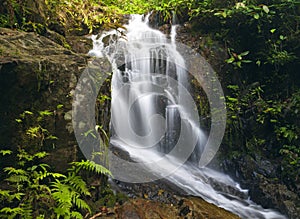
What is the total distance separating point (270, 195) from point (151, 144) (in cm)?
252

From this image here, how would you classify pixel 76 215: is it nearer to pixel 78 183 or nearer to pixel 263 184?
pixel 78 183

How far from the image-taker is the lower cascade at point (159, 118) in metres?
4.76

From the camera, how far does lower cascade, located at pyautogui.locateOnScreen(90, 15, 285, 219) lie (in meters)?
4.76

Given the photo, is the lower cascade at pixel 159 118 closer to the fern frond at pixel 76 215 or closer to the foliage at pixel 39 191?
the foliage at pixel 39 191

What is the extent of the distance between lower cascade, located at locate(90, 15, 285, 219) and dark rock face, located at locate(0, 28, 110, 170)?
5.09 feet

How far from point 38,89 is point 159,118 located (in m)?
3.42

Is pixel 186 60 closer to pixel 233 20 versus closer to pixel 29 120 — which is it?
pixel 233 20

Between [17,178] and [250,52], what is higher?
[250,52]

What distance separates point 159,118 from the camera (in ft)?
19.7

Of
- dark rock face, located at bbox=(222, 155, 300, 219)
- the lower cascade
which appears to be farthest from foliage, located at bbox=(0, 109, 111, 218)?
dark rock face, located at bbox=(222, 155, 300, 219)

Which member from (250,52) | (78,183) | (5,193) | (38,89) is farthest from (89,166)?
(250,52)

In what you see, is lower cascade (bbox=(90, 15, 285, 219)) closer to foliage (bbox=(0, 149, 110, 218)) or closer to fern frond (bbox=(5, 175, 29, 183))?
foliage (bbox=(0, 149, 110, 218))

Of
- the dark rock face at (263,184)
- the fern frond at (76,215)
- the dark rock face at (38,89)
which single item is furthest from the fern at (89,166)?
the dark rock face at (263,184)

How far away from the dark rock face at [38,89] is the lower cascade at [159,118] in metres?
1.55
